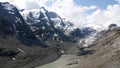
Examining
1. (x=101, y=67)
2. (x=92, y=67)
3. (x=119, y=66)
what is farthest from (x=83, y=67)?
(x=119, y=66)

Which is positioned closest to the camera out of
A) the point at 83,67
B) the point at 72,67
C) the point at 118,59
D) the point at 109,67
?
the point at 109,67

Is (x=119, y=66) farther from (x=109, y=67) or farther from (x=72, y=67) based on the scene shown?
(x=72, y=67)

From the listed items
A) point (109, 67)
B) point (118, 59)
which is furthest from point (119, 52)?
point (109, 67)

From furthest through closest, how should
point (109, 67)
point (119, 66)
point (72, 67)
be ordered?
1. point (72, 67)
2. point (109, 67)
3. point (119, 66)

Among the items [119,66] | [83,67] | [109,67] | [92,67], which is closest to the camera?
[119,66]

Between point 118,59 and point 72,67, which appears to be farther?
point 72,67

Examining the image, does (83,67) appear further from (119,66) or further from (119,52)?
→ (119,66)

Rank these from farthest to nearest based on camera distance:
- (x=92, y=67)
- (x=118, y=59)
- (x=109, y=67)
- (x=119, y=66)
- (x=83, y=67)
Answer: (x=83, y=67) → (x=92, y=67) → (x=118, y=59) → (x=109, y=67) → (x=119, y=66)

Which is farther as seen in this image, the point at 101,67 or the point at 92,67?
the point at 92,67
